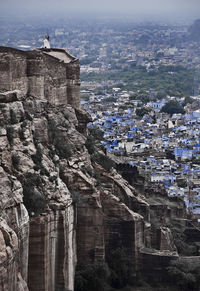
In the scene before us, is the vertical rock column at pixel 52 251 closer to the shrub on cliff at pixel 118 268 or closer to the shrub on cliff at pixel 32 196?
the shrub on cliff at pixel 32 196

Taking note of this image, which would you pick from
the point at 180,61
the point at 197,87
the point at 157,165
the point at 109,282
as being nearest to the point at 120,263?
the point at 109,282

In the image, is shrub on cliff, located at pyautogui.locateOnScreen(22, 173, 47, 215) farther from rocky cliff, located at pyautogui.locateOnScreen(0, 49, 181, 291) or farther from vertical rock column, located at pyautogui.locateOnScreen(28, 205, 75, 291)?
vertical rock column, located at pyautogui.locateOnScreen(28, 205, 75, 291)

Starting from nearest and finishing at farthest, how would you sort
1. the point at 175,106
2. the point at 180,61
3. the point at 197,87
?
the point at 175,106
the point at 197,87
the point at 180,61

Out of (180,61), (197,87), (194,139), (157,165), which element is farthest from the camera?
(180,61)

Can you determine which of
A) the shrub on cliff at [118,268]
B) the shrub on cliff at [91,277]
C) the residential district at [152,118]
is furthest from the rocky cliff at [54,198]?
the residential district at [152,118]

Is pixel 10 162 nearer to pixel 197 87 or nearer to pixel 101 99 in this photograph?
pixel 101 99

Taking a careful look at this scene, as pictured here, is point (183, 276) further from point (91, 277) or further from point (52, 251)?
point (52, 251)
